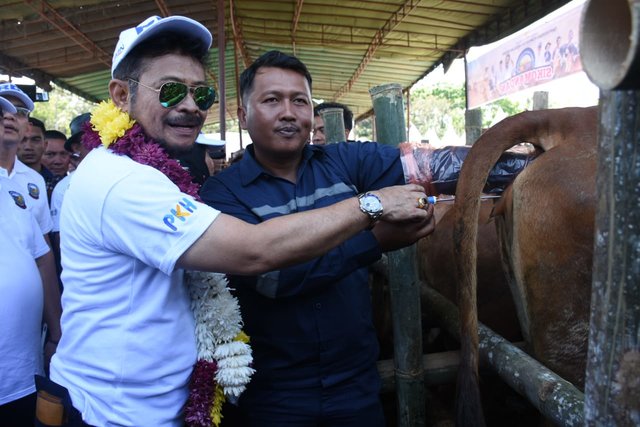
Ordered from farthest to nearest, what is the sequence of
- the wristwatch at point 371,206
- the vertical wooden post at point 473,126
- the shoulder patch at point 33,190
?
the vertical wooden post at point 473,126, the shoulder patch at point 33,190, the wristwatch at point 371,206

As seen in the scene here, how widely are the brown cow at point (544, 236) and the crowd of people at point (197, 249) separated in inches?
12.8

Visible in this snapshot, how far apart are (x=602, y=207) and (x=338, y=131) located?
2564mm

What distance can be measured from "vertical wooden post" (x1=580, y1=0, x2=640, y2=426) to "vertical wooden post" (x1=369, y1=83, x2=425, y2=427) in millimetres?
1423

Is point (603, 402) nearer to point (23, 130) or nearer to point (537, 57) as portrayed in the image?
point (23, 130)

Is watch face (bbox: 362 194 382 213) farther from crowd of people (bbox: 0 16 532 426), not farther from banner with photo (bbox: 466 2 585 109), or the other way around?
banner with photo (bbox: 466 2 585 109)

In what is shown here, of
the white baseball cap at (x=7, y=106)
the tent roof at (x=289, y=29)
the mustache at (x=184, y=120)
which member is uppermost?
the tent roof at (x=289, y=29)

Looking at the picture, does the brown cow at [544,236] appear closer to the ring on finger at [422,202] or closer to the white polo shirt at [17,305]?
the ring on finger at [422,202]

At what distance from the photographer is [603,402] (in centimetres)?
80

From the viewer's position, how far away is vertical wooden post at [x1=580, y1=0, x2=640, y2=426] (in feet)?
2.29

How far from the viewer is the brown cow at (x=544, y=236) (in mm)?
1805

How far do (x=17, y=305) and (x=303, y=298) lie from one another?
1298mm

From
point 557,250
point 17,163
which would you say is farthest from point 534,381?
point 17,163

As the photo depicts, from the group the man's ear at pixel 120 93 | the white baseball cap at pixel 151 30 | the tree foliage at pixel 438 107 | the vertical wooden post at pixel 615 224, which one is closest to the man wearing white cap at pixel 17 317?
the man's ear at pixel 120 93

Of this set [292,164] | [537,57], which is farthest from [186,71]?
[537,57]
